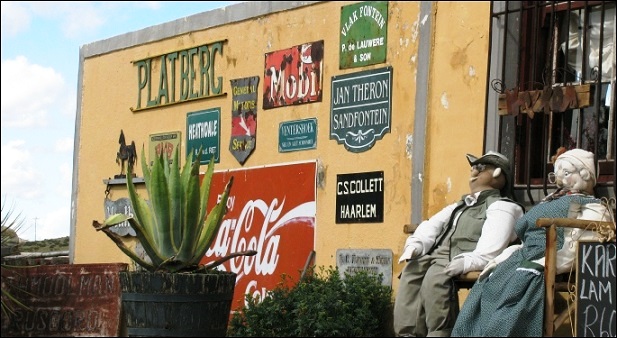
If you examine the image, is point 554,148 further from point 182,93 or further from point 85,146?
point 85,146

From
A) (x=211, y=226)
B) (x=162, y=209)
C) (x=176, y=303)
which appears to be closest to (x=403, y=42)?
(x=211, y=226)

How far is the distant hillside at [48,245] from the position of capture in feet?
56.7

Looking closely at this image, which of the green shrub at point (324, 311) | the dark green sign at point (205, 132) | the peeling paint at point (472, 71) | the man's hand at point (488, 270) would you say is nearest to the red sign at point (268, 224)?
the dark green sign at point (205, 132)

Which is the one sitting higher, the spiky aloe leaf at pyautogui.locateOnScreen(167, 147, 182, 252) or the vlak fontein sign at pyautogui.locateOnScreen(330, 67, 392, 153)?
the vlak fontein sign at pyautogui.locateOnScreen(330, 67, 392, 153)

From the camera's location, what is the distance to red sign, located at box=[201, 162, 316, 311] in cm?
1057

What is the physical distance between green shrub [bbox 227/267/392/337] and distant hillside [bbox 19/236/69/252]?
8097mm

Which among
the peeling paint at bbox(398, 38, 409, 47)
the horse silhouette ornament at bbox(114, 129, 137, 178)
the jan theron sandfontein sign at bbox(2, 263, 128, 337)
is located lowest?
the jan theron sandfontein sign at bbox(2, 263, 128, 337)

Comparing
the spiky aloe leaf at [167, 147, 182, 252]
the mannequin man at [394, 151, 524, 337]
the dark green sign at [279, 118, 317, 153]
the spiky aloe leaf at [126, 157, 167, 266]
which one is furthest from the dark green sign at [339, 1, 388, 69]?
the spiky aloe leaf at [126, 157, 167, 266]

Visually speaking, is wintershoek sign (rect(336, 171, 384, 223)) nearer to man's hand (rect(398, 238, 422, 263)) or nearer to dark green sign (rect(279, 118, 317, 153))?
dark green sign (rect(279, 118, 317, 153))

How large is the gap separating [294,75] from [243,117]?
2.76 ft

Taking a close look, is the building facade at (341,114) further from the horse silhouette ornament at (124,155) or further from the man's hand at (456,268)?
the man's hand at (456,268)

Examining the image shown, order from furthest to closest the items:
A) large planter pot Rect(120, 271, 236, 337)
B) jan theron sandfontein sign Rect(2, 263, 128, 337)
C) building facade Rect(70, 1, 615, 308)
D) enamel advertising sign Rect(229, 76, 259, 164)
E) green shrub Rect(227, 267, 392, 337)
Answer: enamel advertising sign Rect(229, 76, 259, 164), jan theron sandfontein sign Rect(2, 263, 128, 337), green shrub Rect(227, 267, 392, 337), building facade Rect(70, 1, 615, 308), large planter pot Rect(120, 271, 236, 337)

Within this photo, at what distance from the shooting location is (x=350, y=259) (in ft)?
32.8

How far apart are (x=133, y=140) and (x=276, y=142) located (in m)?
2.57
